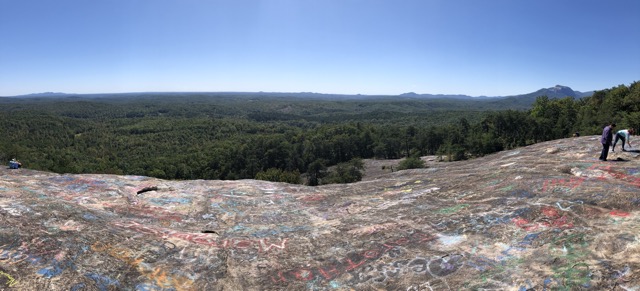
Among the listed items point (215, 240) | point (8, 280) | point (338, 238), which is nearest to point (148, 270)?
point (215, 240)

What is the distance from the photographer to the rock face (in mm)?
7117

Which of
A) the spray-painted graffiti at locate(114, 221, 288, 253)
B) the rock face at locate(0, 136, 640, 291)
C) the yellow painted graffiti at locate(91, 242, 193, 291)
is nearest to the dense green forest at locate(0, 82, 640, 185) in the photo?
the rock face at locate(0, 136, 640, 291)

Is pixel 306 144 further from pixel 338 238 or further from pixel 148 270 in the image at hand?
pixel 148 270

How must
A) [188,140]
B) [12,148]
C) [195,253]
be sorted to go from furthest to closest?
[188,140] < [12,148] < [195,253]

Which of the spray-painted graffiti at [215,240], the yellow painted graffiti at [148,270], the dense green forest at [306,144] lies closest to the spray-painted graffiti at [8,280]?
the yellow painted graffiti at [148,270]

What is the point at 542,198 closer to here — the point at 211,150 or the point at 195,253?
the point at 195,253

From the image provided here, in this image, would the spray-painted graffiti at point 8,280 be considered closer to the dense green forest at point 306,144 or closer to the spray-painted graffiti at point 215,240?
the spray-painted graffiti at point 215,240

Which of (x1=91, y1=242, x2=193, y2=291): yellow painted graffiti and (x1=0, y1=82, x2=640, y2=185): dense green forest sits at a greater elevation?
(x1=91, y1=242, x2=193, y2=291): yellow painted graffiti

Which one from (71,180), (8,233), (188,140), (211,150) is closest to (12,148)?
(211,150)

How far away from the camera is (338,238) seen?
32.6ft

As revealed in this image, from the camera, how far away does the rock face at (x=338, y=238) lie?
23.4 feet

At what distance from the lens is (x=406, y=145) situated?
109 m

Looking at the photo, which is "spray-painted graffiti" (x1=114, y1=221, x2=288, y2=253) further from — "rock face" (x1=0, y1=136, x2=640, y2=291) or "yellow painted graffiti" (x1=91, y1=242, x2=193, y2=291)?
"yellow painted graffiti" (x1=91, y1=242, x2=193, y2=291)

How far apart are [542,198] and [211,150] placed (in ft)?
369
